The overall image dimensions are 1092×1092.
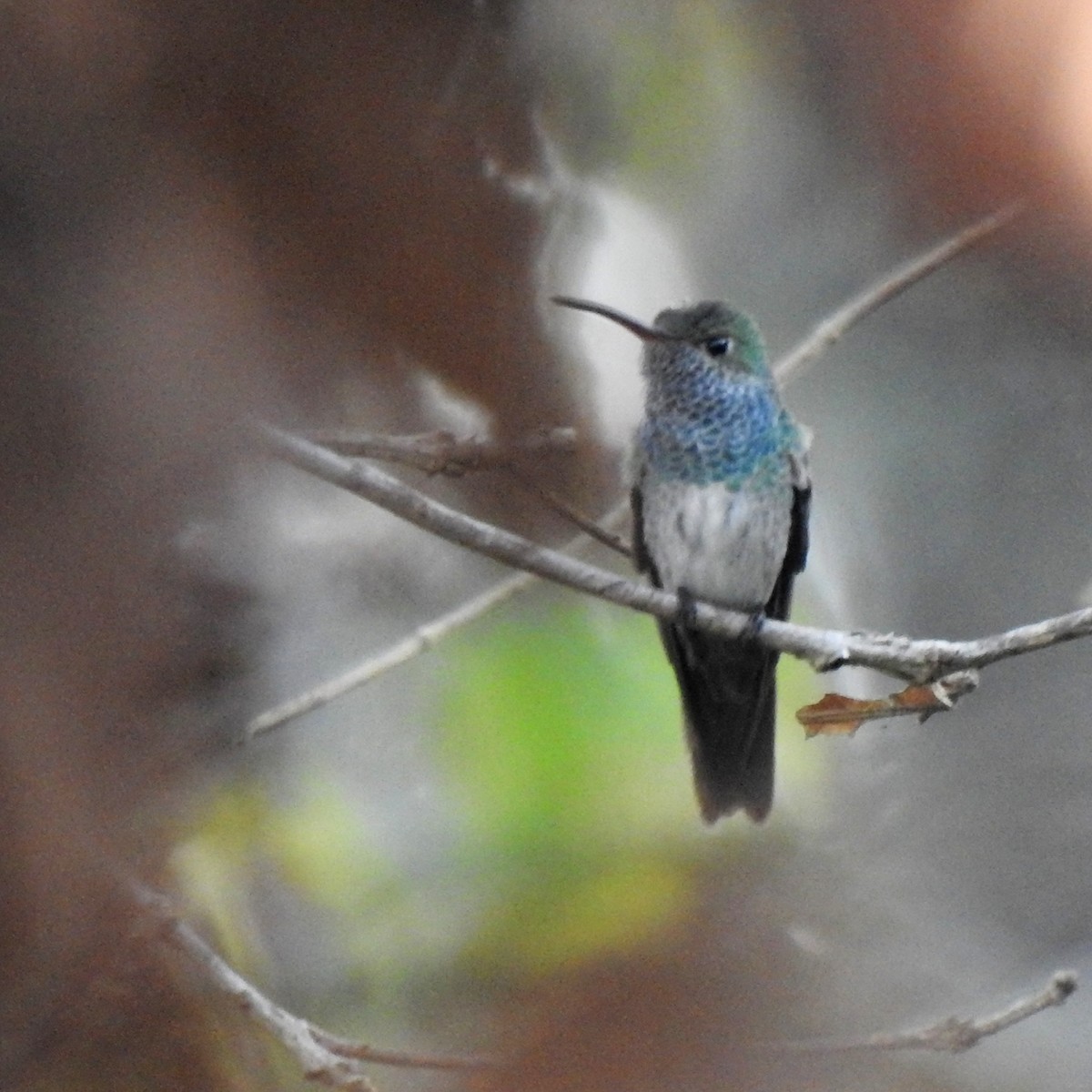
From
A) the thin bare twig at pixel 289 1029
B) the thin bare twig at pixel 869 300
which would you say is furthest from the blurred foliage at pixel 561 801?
the thin bare twig at pixel 869 300

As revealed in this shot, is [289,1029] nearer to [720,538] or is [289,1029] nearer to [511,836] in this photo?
[511,836]

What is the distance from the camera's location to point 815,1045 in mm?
1350

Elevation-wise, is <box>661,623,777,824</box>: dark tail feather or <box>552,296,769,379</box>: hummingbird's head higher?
<box>552,296,769,379</box>: hummingbird's head

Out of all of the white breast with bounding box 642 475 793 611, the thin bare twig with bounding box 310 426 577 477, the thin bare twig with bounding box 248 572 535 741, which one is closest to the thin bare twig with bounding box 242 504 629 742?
the thin bare twig with bounding box 248 572 535 741

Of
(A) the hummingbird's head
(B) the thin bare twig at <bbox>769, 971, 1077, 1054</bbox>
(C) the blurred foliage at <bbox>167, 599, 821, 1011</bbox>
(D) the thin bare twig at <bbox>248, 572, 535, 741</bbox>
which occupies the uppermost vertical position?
(A) the hummingbird's head

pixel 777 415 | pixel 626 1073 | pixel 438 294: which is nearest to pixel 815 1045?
pixel 626 1073

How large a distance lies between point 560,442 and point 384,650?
278 mm

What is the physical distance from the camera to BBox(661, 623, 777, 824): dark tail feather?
1337 millimetres

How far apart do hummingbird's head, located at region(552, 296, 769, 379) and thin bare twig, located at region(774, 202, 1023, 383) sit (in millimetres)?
34

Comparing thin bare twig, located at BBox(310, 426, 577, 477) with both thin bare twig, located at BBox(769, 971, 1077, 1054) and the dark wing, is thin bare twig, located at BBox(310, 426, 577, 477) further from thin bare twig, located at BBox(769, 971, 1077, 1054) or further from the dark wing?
thin bare twig, located at BBox(769, 971, 1077, 1054)

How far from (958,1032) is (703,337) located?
76 centimetres

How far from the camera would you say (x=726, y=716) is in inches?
54.5

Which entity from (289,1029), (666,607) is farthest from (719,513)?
(289,1029)

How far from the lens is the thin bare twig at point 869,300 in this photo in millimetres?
1412
